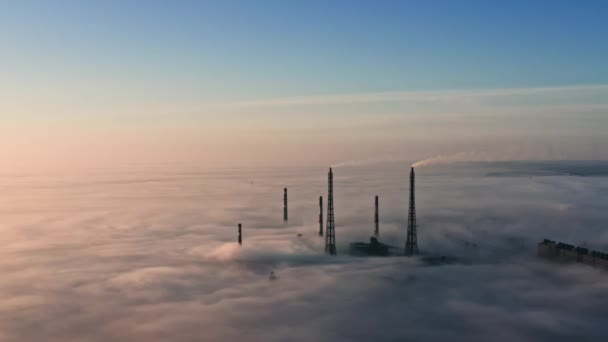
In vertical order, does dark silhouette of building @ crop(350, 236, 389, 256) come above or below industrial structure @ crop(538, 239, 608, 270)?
below

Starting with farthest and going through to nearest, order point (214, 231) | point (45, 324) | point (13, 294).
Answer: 1. point (214, 231)
2. point (13, 294)
3. point (45, 324)

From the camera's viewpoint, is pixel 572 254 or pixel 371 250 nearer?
pixel 572 254

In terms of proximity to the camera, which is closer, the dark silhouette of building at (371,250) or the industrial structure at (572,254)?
the industrial structure at (572,254)

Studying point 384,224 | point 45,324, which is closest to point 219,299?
point 45,324

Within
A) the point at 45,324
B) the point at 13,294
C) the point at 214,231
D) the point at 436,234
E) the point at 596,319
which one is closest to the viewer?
the point at 596,319

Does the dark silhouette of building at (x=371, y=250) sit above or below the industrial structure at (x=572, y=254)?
below

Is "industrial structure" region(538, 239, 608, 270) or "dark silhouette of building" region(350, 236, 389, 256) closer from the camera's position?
"industrial structure" region(538, 239, 608, 270)

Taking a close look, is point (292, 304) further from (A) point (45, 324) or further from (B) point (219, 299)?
(A) point (45, 324)

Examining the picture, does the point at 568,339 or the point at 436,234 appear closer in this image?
the point at 568,339
